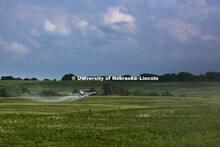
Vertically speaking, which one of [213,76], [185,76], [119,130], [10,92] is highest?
[185,76]

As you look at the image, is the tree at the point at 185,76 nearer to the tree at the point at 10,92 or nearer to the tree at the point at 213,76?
the tree at the point at 213,76

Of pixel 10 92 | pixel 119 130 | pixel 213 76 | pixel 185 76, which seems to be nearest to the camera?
pixel 119 130

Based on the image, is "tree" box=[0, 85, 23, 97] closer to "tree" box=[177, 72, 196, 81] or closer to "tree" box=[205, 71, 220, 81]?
"tree" box=[177, 72, 196, 81]

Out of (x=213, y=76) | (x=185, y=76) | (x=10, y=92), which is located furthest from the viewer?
(x=185, y=76)

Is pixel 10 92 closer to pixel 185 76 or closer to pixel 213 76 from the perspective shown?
pixel 185 76

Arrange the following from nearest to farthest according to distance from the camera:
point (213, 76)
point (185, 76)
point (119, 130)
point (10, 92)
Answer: point (119, 130), point (10, 92), point (213, 76), point (185, 76)

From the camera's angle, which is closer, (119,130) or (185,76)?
(119,130)

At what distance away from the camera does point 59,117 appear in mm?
35750

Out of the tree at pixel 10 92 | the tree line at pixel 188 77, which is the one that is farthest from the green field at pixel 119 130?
the tree line at pixel 188 77

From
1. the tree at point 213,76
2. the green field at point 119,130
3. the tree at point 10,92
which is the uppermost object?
the tree at point 213,76

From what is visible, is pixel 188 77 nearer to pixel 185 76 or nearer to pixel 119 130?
pixel 185 76

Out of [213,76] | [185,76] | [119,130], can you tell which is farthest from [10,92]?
[213,76]

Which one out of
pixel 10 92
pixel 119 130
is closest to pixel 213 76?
pixel 10 92

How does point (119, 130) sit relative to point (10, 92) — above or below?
below
